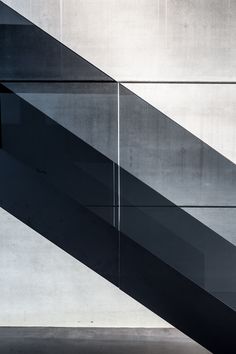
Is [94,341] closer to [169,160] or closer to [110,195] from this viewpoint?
[110,195]

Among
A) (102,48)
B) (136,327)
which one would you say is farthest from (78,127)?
(136,327)

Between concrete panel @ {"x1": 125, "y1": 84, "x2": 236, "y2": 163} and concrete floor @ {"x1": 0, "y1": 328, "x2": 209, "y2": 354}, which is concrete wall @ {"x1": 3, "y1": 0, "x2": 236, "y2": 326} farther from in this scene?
concrete floor @ {"x1": 0, "y1": 328, "x2": 209, "y2": 354}

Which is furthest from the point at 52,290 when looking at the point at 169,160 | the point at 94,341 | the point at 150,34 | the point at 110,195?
the point at 150,34

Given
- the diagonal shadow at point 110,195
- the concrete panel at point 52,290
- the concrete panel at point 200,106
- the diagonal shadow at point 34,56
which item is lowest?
the concrete panel at point 52,290

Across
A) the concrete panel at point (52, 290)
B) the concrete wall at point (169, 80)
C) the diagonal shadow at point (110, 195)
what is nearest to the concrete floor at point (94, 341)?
the concrete panel at point (52, 290)

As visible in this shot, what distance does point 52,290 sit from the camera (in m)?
4.46

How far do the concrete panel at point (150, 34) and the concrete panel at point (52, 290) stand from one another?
1865 mm

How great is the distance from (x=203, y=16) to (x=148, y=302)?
9.25 feet

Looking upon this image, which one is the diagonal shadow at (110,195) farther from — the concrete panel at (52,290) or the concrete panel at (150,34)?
the concrete panel at (150,34)

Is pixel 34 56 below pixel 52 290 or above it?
above

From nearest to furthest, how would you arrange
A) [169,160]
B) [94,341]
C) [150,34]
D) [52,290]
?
1. [150,34]
2. [169,160]
3. [94,341]
4. [52,290]

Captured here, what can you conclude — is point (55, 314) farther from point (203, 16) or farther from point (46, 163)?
point (203, 16)

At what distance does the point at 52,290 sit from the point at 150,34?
269 cm

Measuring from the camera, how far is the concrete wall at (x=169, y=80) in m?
4.06
